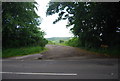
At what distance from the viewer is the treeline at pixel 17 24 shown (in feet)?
48.2

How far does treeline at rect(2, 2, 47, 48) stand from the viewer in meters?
14.7

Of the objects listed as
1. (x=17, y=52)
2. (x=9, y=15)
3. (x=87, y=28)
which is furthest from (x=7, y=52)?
(x=87, y=28)

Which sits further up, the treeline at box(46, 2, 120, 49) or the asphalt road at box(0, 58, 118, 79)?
the treeline at box(46, 2, 120, 49)

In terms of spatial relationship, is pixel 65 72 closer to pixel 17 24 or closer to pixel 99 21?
pixel 99 21

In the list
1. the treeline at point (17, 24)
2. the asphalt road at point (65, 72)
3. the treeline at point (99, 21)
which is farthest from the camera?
the treeline at point (17, 24)

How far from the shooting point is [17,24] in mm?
14977

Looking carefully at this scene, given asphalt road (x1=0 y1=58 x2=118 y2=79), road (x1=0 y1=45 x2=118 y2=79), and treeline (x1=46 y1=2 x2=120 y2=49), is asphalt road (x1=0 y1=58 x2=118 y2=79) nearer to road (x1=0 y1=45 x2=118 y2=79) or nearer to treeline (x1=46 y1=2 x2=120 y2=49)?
road (x1=0 y1=45 x2=118 y2=79)

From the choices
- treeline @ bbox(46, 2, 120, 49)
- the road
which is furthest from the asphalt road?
treeline @ bbox(46, 2, 120, 49)

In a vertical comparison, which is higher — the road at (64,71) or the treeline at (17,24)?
the treeline at (17,24)

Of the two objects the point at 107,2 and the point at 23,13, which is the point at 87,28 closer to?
the point at 107,2

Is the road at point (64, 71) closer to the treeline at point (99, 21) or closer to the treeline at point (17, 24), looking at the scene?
the treeline at point (99, 21)

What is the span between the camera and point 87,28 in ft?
51.2

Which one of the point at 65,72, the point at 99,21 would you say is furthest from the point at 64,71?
the point at 99,21

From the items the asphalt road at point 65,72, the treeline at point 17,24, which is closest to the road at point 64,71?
the asphalt road at point 65,72
